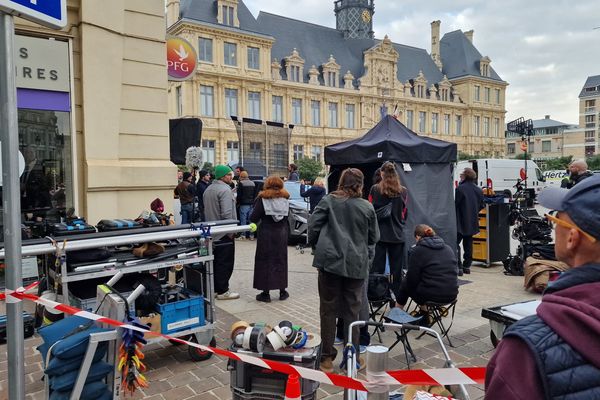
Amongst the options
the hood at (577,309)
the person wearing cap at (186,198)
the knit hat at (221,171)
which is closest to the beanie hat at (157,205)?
the knit hat at (221,171)

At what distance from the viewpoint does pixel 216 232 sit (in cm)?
448

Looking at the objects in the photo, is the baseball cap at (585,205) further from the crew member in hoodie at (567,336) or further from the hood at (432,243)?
the hood at (432,243)

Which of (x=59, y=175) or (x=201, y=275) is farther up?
(x=59, y=175)

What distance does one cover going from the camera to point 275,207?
6.39 meters

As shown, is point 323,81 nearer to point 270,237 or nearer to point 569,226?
point 270,237

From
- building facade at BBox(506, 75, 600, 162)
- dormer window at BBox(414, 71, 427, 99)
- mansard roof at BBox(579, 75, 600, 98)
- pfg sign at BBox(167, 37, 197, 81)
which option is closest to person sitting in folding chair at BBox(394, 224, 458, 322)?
pfg sign at BBox(167, 37, 197, 81)

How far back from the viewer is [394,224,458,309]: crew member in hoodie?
4.77 meters

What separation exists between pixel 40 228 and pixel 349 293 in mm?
4856

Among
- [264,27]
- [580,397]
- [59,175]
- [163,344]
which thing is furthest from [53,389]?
[264,27]

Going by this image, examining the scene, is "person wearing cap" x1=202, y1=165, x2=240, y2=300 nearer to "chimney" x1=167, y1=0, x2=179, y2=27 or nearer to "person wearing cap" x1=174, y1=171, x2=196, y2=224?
"person wearing cap" x1=174, y1=171, x2=196, y2=224

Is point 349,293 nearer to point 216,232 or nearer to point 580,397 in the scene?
point 216,232

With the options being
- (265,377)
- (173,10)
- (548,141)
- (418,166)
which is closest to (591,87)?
(548,141)

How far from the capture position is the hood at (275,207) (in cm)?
Answer: 638

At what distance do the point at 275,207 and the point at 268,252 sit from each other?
2.16 ft
